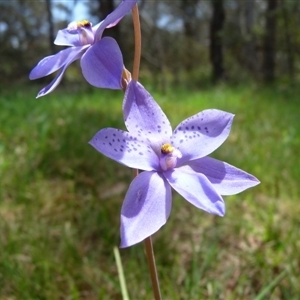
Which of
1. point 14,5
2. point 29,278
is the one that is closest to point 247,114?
point 29,278

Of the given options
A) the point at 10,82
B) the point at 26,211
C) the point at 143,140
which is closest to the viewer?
the point at 143,140

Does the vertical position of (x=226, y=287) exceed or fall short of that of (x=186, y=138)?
it falls short

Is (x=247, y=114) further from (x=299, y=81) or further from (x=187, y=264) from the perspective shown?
(x=299, y=81)

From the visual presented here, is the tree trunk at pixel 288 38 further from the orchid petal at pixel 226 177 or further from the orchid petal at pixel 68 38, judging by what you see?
the orchid petal at pixel 226 177

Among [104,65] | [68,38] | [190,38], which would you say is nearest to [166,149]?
[104,65]

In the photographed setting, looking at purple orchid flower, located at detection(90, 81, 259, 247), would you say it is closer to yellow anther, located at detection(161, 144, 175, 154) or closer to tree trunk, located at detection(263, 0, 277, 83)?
yellow anther, located at detection(161, 144, 175, 154)

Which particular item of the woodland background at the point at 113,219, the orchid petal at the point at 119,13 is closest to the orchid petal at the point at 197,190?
the orchid petal at the point at 119,13

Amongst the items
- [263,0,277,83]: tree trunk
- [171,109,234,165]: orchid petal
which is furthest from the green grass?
[263,0,277,83]: tree trunk
